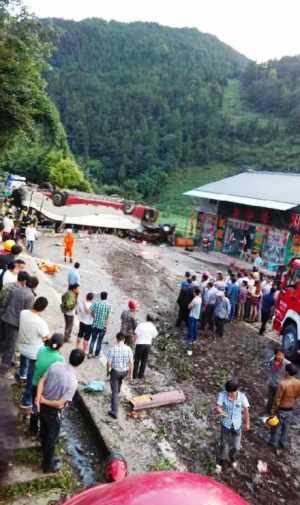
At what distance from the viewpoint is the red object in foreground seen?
102 inches

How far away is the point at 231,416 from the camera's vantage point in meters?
6.65

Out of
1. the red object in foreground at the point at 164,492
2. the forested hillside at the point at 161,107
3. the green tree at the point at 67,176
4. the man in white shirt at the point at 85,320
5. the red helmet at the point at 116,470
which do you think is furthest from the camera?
the forested hillside at the point at 161,107

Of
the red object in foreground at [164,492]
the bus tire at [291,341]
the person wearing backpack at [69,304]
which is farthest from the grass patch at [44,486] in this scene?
the bus tire at [291,341]

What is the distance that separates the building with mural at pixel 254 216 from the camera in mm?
24312

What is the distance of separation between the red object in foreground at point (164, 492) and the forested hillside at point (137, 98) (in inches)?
2496

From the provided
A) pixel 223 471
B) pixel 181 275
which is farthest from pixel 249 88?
pixel 223 471

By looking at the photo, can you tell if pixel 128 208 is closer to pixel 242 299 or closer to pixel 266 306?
pixel 242 299

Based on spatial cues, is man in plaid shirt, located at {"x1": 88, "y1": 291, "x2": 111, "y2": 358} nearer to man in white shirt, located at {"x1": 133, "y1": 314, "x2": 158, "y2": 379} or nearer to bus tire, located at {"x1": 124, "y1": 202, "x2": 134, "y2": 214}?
man in white shirt, located at {"x1": 133, "y1": 314, "x2": 158, "y2": 379}

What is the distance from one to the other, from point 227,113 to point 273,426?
8372cm

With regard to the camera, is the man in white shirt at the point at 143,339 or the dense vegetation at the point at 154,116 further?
the dense vegetation at the point at 154,116

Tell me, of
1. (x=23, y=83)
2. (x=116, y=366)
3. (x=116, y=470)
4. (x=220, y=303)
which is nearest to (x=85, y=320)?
(x=116, y=366)

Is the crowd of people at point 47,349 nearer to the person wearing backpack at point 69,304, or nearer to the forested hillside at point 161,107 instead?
the person wearing backpack at point 69,304

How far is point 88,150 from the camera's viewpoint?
277 ft

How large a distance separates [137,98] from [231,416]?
95.6 metres
